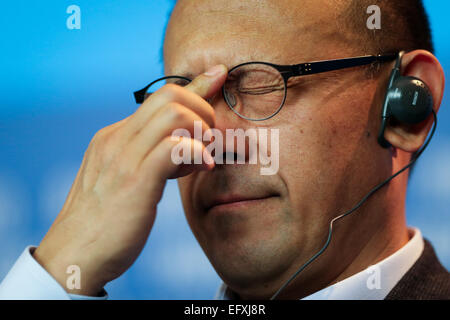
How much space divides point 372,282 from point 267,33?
0.65m

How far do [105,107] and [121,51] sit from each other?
8.3 inches

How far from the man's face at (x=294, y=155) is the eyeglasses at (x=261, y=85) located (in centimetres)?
2

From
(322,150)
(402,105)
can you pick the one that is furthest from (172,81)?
(402,105)

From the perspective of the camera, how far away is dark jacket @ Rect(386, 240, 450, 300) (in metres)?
1.18

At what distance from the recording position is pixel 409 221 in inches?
69.6

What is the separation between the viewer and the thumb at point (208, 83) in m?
1.10

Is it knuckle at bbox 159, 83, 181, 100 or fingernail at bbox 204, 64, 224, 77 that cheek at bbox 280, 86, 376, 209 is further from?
knuckle at bbox 159, 83, 181, 100

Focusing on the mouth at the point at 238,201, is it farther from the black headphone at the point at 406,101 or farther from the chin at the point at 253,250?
the black headphone at the point at 406,101

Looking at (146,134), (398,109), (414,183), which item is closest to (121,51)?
(146,134)

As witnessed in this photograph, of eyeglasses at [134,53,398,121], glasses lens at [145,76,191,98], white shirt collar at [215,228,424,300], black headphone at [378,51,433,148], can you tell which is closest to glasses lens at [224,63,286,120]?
eyeglasses at [134,53,398,121]

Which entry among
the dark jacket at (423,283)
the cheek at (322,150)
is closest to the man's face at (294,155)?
the cheek at (322,150)

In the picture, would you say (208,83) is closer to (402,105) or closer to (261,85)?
(261,85)

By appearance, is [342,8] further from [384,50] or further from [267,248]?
[267,248]

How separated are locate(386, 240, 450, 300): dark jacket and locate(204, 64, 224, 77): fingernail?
0.67 meters
